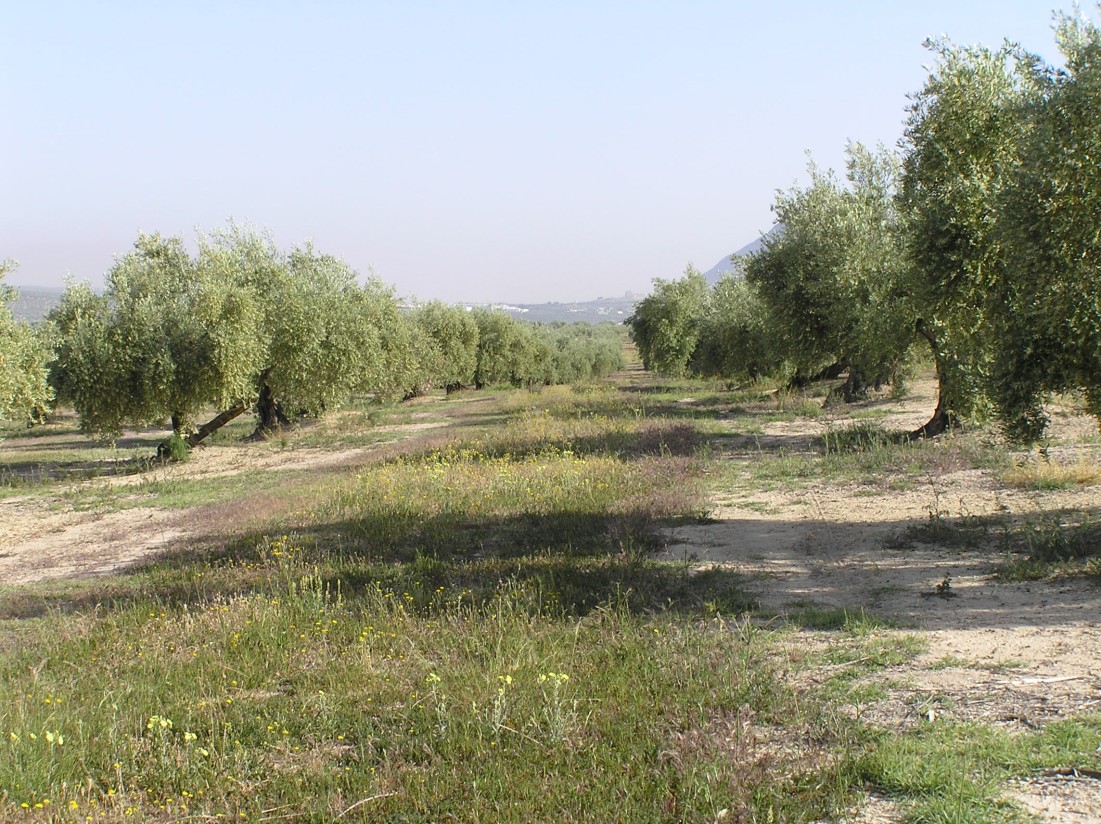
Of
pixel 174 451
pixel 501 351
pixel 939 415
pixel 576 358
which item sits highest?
pixel 501 351

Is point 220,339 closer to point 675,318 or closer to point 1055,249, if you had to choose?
point 1055,249

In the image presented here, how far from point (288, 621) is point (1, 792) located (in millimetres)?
3118

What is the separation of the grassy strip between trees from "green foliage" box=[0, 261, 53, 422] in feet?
40.6

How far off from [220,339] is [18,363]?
520 centimetres

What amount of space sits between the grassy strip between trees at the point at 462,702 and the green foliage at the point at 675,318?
146 feet

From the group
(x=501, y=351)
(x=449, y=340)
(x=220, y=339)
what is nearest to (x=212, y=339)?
(x=220, y=339)

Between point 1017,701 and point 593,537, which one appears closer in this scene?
point 1017,701

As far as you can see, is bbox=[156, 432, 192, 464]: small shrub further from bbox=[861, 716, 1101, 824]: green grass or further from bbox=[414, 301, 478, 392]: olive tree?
bbox=[414, 301, 478, 392]: olive tree

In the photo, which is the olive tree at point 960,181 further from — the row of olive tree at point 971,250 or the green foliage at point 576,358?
the green foliage at point 576,358

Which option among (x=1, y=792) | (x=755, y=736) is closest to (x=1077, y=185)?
(x=755, y=736)

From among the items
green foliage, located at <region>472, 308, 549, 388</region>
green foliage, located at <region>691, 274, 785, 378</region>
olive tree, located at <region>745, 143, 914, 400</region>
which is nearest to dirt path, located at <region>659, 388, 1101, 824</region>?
olive tree, located at <region>745, 143, 914, 400</region>

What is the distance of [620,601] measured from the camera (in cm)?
770

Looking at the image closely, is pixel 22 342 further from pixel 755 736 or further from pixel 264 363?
pixel 755 736

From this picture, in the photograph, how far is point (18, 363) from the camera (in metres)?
20.9
